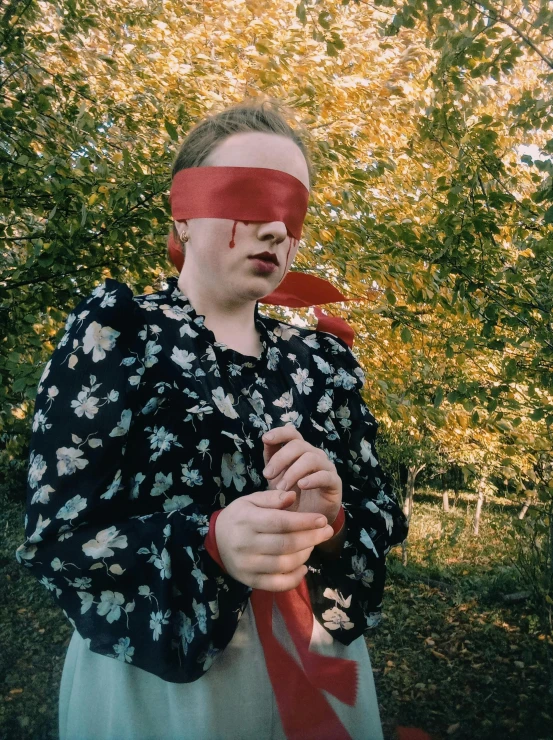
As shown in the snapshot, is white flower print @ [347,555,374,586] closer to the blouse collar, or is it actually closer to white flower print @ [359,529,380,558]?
white flower print @ [359,529,380,558]

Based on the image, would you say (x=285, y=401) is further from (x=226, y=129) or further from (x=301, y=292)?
(x=226, y=129)

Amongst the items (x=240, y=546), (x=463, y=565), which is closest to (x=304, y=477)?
(x=240, y=546)

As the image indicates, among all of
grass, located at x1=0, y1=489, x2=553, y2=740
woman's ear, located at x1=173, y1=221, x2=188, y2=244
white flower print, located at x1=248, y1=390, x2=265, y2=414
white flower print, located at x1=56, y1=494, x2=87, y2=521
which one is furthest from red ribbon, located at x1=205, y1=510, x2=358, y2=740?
grass, located at x1=0, y1=489, x2=553, y2=740

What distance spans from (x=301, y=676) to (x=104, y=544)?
0.43m

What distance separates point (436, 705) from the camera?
15.9 feet

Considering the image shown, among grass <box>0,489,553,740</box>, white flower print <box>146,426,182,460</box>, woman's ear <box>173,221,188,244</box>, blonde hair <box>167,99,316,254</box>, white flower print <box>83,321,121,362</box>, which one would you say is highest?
blonde hair <box>167,99,316,254</box>

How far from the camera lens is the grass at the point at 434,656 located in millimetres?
4562

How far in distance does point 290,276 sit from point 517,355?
2057 millimetres

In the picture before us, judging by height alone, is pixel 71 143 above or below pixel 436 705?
above

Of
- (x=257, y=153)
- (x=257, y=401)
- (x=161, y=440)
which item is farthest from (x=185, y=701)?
(x=257, y=153)

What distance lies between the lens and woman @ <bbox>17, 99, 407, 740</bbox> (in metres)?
0.91

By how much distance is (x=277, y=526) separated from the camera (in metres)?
0.82

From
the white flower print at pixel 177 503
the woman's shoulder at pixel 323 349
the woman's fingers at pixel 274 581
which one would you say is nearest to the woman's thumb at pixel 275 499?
the woman's fingers at pixel 274 581

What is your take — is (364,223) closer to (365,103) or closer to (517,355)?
(517,355)
